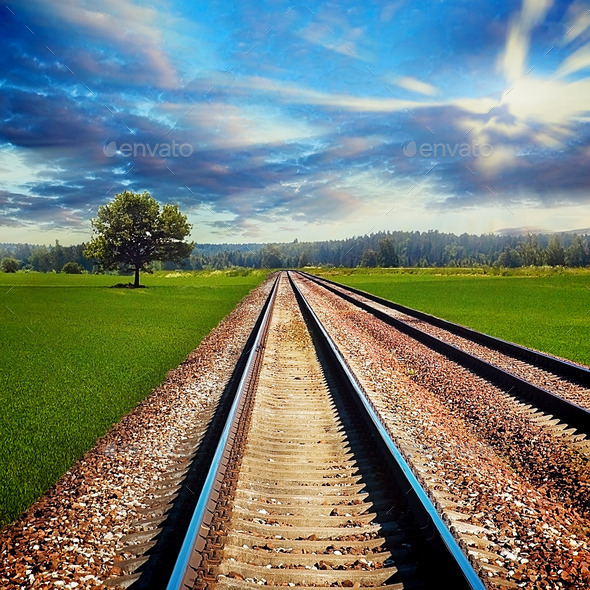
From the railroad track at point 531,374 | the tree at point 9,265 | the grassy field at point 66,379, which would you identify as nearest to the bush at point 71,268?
the tree at point 9,265

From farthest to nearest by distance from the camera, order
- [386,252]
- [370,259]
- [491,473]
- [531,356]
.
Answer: [370,259], [386,252], [531,356], [491,473]

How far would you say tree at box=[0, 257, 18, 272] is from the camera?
107938mm

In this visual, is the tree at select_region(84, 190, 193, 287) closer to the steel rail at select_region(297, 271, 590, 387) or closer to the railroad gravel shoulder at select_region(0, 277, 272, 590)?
the steel rail at select_region(297, 271, 590, 387)

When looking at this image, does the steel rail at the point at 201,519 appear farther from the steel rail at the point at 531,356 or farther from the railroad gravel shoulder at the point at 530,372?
the steel rail at the point at 531,356

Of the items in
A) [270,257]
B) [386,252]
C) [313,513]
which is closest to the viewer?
[313,513]

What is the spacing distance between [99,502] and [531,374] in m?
9.57

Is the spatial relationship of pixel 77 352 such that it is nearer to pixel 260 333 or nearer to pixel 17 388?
pixel 17 388

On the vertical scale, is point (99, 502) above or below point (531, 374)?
below

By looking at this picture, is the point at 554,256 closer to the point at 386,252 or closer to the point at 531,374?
the point at 386,252

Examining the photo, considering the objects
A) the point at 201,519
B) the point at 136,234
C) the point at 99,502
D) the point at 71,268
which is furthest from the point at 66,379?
the point at 71,268

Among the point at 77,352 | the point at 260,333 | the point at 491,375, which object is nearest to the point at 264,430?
the point at 491,375

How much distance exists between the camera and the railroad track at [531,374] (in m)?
7.67

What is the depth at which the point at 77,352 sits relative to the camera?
48.0 ft

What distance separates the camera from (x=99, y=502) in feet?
16.7
